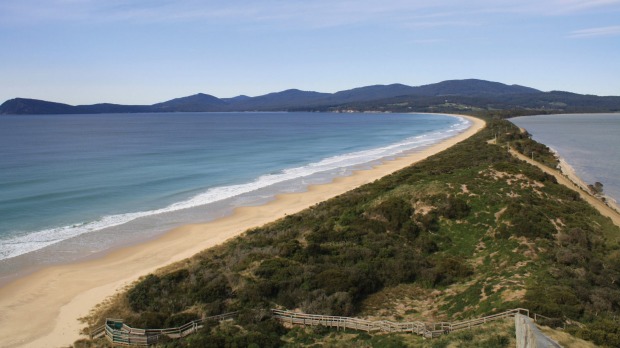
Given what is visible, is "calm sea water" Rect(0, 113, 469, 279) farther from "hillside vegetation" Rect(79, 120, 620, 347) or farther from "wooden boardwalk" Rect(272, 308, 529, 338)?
"wooden boardwalk" Rect(272, 308, 529, 338)

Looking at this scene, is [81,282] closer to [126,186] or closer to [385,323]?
[385,323]

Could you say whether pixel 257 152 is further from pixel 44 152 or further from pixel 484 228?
pixel 484 228

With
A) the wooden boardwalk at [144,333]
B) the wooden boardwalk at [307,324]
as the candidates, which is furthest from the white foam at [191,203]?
the wooden boardwalk at [307,324]

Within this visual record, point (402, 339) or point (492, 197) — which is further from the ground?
point (492, 197)

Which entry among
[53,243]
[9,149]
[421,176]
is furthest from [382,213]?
[9,149]

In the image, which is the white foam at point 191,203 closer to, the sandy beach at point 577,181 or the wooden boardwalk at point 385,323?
the wooden boardwalk at point 385,323
